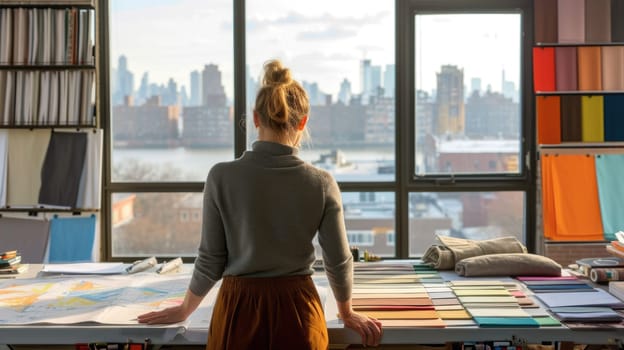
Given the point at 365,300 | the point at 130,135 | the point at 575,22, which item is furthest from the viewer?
the point at 130,135

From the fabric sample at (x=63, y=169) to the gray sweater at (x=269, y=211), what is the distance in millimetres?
3306

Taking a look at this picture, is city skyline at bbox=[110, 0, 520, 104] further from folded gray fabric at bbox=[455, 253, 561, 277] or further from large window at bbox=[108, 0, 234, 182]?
folded gray fabric at bbox=[455, 253, 561, 277]

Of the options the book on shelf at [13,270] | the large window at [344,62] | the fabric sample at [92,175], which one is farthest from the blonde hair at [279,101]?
the fabric sample at [92,175]

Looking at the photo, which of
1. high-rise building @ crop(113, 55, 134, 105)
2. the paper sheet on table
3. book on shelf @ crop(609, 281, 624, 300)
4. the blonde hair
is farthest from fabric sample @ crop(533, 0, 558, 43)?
the blonde hair

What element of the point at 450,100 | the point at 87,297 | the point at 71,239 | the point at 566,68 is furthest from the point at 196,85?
the point at 87,297

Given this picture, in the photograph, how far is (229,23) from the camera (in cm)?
538

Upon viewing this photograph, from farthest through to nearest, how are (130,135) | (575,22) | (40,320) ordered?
(130,135), (575,22), (40,320)

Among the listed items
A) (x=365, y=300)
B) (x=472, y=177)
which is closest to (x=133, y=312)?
(x=365, y=300)

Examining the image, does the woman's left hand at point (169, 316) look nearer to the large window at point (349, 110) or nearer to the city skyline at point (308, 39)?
the large window at point (349, 110)

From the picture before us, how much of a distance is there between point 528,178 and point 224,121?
2.26 m

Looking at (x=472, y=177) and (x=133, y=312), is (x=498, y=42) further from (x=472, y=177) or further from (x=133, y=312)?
(x=133, y=312)

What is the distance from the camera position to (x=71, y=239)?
5145 millimetres

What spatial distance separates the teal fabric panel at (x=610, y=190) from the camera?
201 inches

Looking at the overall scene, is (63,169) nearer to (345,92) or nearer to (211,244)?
(345,92)
